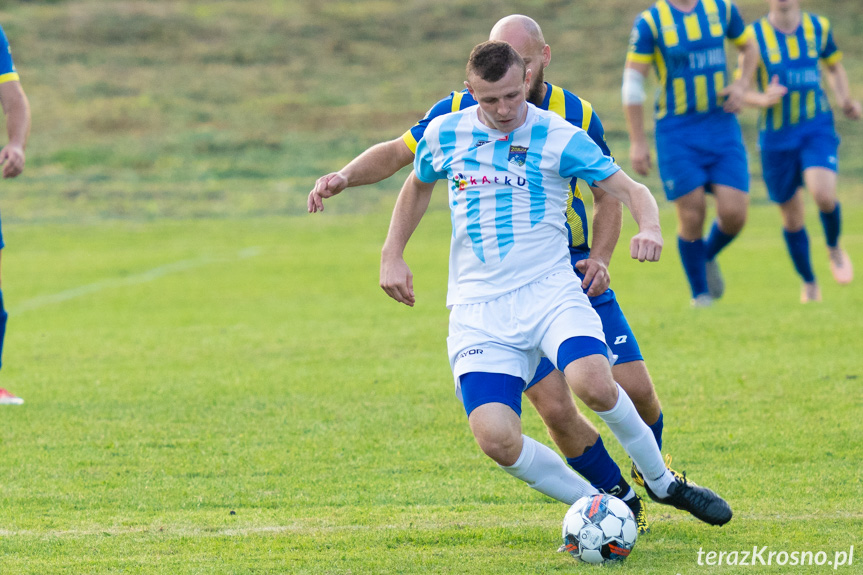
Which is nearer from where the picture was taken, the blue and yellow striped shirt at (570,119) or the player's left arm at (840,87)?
the blue and yellow striped shirt at (570,119)

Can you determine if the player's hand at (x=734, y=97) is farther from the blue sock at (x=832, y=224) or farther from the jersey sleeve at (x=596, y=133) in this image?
the jersey sleeve at (x=596, y=133)

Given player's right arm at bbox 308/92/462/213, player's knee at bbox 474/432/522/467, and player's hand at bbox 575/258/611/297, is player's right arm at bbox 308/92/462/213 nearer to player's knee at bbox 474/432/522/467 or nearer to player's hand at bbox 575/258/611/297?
player's hand at bbox 575/258/611/297

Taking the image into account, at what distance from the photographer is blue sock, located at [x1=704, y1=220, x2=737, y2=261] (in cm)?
991

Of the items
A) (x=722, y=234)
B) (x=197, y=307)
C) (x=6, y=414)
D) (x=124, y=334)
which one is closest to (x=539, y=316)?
(x=6, y=414)

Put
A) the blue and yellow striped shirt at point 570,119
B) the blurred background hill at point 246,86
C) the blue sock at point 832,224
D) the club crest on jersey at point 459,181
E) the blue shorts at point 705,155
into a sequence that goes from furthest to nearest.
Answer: the blurred background hill at point 246,86 < the blue sock at point 832,224 < the blue shorts at point 705,155 < the blue and yellow striped shirt at point 570,119 < the club crest on jersey at point 459,181

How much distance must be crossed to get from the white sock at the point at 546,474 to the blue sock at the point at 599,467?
0.05 metres

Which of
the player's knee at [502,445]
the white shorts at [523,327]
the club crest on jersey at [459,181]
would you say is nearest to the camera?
the player's knee at [502,445]

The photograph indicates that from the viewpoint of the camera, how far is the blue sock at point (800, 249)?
10.3m

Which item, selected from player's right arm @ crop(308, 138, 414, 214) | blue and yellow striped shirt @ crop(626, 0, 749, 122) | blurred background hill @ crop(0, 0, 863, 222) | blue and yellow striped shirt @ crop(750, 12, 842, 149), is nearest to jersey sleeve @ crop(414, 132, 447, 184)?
player's right arm @ crop(308, 138, 414, 214)

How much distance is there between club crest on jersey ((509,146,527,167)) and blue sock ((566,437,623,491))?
1.08m

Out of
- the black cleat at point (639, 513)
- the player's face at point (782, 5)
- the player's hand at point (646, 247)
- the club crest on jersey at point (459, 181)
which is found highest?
the player's face at point (782, 5)

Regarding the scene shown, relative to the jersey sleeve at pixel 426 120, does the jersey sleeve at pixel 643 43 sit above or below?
above

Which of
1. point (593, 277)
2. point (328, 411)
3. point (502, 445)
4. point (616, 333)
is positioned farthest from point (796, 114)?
point (502, 445)

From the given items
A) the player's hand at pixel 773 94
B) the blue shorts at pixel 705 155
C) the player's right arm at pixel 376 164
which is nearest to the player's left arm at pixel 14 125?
the player's right arm at pixel 376 164
